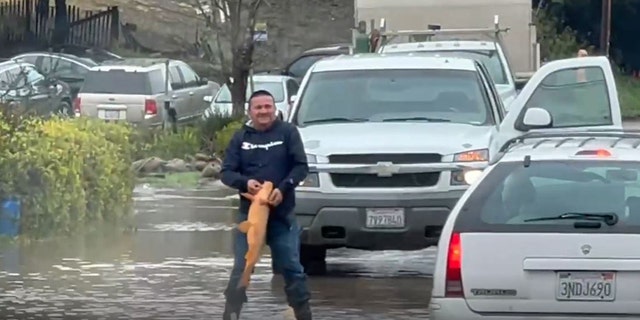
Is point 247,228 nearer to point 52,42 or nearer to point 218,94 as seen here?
point 218,94

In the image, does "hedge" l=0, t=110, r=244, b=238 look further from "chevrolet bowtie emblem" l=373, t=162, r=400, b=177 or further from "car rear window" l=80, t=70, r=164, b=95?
"car rear window" l=80, t=70, r=164, b=95

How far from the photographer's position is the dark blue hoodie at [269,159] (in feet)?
34.0

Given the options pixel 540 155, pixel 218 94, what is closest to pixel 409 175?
pixel 540 155

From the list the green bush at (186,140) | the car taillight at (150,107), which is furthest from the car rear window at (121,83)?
the green bush at (186,140)

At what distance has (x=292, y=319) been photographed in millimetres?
10508

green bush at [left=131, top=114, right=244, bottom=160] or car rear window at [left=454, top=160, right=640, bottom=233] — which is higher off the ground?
car rear window at [left=454, top=160, right=640, bottom=233]

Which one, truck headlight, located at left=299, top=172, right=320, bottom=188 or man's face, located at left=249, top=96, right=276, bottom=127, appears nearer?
man's face, located at left=249, top=96, right=276, bottom=127

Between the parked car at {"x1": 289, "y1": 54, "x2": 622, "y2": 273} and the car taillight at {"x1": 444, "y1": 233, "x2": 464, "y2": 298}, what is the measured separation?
410 cm

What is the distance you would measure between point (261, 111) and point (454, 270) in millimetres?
2541

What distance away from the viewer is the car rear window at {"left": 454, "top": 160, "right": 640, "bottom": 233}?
823 centimetres

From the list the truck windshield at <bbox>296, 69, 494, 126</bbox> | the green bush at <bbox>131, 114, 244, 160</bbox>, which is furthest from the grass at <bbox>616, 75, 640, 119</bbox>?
the truck windshield at <bbox>296, 69, 494, 126</bbox>

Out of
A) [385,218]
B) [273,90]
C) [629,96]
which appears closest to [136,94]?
[273,90]

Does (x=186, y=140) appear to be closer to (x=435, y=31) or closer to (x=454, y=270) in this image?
(x=435, y=31)

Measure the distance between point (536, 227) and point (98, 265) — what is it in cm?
639
